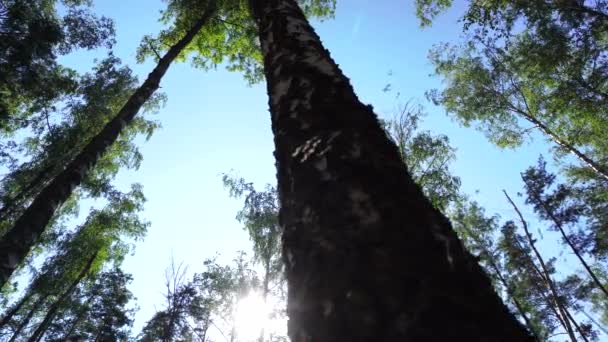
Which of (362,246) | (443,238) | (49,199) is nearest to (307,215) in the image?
(362,246)

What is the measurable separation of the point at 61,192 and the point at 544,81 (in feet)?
62.1

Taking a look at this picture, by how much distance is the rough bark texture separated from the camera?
0.77m

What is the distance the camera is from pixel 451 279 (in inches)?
33.5

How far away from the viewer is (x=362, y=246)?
94 cm

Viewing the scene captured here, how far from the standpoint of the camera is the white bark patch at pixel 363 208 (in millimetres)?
1010

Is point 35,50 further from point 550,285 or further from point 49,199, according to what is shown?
point 550,285

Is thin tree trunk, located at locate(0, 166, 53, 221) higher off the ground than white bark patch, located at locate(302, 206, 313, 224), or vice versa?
thin tree trunk, located at locate(0, 166, 53, 221)

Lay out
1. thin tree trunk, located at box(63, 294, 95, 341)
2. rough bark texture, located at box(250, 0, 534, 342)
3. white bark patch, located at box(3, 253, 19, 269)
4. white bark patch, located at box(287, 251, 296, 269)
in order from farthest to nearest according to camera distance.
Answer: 1. thin tree trunk, located at box(63, 294, 95, 341)
2. white bark patch, located at box(3, 253, 19, 269)
3. white bark patch, located at box(287, 251, 296, 269)
4. rough bark texture, located at box(250, 0, 534, 342)

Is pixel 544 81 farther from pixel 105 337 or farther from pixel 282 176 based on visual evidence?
pixel 105 337

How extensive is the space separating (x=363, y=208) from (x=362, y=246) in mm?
137

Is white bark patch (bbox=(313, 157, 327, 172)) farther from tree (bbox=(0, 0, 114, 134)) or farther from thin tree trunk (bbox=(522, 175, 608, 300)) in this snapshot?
→ thin tree trunk (bbox=(522, 175, 608, 300))

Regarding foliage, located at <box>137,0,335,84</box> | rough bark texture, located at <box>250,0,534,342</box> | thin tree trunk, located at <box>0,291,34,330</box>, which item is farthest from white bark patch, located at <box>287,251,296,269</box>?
thin tree trunk, located at <box>0,291,34,330</box>

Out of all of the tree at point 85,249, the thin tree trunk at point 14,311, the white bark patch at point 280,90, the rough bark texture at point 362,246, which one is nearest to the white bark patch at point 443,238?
the rough bark texture at point 362,246

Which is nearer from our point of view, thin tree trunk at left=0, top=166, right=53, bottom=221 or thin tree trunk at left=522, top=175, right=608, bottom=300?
thin tree trunk at left=0, top=166, right=53, bottom=221
